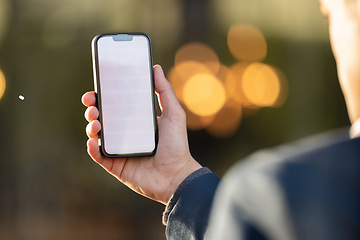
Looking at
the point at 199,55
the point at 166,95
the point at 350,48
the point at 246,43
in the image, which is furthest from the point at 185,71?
the point at 350,48

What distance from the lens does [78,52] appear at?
21.5ft

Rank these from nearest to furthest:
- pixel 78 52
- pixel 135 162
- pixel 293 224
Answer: pixel 293 224
pixel 135 162
pixel 78 52

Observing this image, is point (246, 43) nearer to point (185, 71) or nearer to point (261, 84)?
point (261, 84)

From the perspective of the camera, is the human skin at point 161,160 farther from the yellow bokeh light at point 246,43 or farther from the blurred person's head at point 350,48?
the yellow bokeh light at point 246,43

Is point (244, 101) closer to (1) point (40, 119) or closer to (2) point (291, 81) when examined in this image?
(2) point (291, 81)

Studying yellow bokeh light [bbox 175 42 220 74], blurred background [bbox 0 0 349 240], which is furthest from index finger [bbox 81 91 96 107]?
yellow bokeh light [bbox 175 42 220 74]

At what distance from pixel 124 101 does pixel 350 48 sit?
4.04ft

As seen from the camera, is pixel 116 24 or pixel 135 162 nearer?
pixel 135 162

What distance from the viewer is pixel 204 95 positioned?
21.6ft

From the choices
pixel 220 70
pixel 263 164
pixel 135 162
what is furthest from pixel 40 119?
pixel 263 164

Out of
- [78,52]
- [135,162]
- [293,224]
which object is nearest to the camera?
[293,224]

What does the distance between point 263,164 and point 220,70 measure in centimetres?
604

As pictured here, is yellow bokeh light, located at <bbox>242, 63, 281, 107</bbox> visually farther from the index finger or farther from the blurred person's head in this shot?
the blurred person's head

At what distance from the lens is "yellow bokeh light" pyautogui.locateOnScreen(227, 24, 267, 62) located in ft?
21.9
